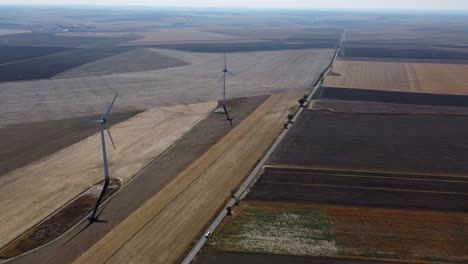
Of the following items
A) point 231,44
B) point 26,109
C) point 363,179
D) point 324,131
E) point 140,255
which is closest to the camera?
point 140,255

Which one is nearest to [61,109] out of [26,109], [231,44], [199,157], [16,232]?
[26,109]

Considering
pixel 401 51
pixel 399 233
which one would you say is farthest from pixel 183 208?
pixel 401 51

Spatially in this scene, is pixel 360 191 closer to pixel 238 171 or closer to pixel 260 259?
pixel 238 171

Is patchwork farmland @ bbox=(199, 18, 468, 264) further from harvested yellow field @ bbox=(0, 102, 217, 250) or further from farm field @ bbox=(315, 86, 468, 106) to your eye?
harvested yellow field @ bbox=(0, 102, 217, 250)

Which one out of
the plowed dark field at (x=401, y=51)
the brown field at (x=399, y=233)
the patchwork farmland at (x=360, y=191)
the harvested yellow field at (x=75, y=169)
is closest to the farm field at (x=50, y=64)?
the harvested yellow field at (x=75, y=169)

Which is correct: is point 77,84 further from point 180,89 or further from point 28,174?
point 28,174

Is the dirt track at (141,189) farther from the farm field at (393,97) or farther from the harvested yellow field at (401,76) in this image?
the harvested yellow field at (401,76)

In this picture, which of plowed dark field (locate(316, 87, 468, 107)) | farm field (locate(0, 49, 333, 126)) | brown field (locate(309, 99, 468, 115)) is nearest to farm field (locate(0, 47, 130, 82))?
farm field (locate(0, 49, 333, 126))
